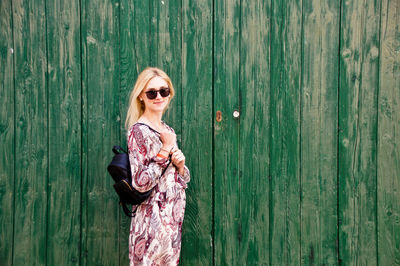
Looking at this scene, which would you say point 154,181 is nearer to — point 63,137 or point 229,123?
point 229,123

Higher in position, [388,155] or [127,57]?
[127,57]

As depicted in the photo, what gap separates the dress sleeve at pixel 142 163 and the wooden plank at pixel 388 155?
5.68 ft

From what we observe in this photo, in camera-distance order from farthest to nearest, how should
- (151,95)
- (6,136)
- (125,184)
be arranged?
(6,136) < (151,95) < (125,184)

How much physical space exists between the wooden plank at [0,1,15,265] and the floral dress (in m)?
1.15

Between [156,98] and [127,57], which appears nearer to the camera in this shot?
[156,98]

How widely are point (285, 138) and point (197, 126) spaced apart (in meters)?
0.68

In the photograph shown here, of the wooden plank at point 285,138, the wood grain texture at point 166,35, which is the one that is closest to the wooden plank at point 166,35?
the wood grain texture at point 166,35

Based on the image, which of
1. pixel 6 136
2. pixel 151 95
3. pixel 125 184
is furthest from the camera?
pixel 6 136

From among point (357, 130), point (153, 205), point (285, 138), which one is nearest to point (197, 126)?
point (285, 138)

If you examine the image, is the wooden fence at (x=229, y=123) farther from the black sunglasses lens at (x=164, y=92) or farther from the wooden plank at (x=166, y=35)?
the black sunglasses lens at (x=164, y=92)

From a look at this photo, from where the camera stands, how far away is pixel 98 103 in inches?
92.7

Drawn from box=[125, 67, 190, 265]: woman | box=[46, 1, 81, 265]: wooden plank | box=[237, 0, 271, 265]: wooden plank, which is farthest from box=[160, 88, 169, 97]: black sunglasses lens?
box=[46, 1, 81, 265]: wooden plank

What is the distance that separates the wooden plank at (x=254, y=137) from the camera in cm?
239

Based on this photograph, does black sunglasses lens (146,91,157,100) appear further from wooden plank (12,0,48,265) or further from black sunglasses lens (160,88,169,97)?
wooden plank (12,0,48,265)
